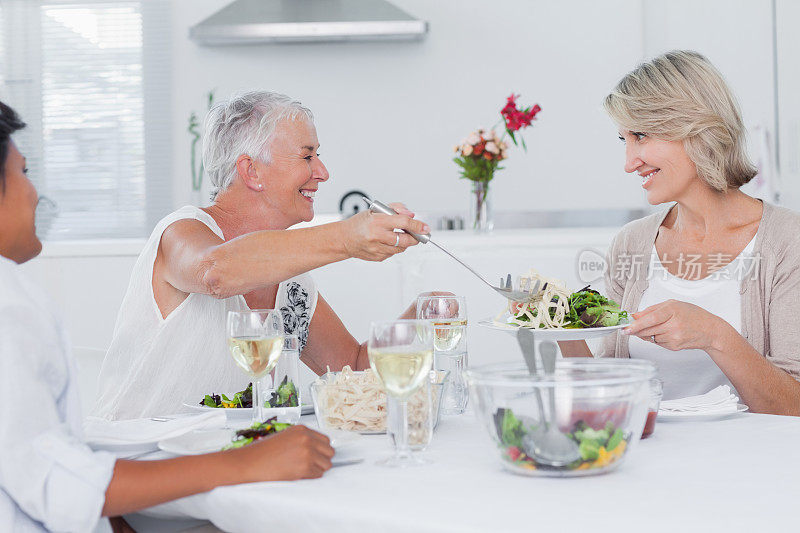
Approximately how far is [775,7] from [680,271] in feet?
6.34

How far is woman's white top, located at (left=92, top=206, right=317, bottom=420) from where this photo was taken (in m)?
1.76

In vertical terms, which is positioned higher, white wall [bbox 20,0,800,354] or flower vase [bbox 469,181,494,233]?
white wall [bbox 20,0,800,354]

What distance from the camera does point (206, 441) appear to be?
1157mm

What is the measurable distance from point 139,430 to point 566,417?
624 mm

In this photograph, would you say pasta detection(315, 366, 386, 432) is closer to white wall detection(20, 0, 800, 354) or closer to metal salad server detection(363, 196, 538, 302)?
metal salad server detection(363, 196, 538, 302)

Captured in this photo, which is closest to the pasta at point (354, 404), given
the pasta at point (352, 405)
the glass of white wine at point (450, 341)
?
the pasta at point (352, 405)

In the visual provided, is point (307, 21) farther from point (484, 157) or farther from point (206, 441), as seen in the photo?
point (206, 441)

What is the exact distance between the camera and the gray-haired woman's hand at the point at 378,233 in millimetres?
1461

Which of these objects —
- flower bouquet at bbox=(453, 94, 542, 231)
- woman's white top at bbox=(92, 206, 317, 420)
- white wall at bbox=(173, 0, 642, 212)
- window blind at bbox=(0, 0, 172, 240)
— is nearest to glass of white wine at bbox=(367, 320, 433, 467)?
woman's white top at bbox=(92, 206, 317, 420)

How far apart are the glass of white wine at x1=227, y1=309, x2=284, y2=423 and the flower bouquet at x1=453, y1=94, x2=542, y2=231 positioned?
206cm

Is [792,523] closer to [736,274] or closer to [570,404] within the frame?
[570,404]

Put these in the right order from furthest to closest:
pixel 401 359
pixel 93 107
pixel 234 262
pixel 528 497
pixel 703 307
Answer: pixel 93 107 < pixel 703 307 < pixel 234 262 < pixel 401 359 < pixel 528 497

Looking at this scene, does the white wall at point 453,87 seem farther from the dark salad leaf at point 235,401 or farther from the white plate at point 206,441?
the white plate at point 206,441

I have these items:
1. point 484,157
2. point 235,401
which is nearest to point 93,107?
point 484,157
